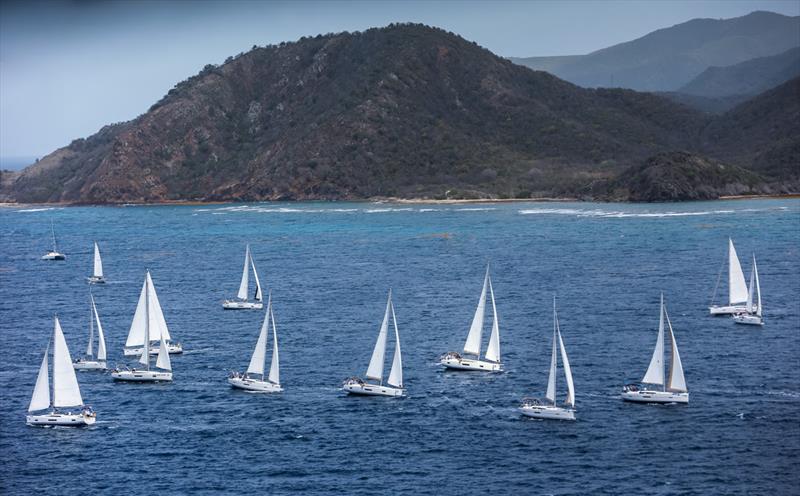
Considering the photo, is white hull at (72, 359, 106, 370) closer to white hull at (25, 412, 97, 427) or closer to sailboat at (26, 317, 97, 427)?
sailboat at (26, 317, 97, 427)

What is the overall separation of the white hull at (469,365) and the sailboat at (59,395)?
26.0m

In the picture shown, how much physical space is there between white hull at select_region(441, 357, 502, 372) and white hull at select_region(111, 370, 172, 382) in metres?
20.3

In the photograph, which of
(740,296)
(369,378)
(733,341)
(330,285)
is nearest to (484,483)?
(369,378)

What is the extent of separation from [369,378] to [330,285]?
5167 cm

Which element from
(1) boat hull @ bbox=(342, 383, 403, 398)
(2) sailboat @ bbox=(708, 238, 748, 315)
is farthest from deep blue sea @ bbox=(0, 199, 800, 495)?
(2) sailboat @ bbox=(708, 238, 748, 315)

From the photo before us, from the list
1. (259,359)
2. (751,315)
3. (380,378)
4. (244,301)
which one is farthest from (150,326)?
(751,315)

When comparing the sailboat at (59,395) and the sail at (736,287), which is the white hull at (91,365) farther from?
the sail at (736,287)

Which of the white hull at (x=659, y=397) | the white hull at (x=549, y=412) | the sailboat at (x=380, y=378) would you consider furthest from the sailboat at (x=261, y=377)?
Result: the white hull at (x=659, y=397)

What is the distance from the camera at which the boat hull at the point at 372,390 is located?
79562mm

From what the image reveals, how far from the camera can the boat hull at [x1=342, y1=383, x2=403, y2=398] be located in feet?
261

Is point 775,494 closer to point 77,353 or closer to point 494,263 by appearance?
point 77,353

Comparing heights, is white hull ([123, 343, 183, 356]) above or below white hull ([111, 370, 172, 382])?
above

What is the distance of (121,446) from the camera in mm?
69812

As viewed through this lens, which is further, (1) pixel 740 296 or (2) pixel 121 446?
(1) pixel 740 296
